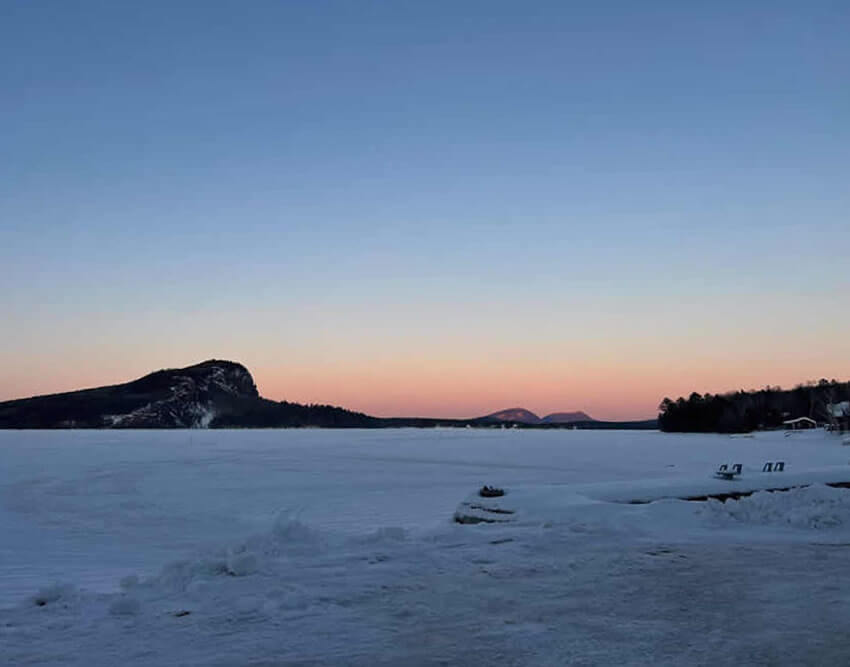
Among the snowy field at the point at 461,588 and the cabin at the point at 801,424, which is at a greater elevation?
the cabin at the point at 801,424

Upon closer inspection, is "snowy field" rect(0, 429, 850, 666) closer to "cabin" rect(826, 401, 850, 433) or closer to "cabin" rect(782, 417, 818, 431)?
"cabin" rect(826, 401, 850, 433)

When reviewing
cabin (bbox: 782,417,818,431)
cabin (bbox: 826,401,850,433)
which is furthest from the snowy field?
cabin (bbox: 782,417,818,431)

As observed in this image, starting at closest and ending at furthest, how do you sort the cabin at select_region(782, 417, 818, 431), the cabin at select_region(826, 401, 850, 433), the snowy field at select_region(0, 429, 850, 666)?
the snowy field at select_region(0, 429, 850, 666) < the cabin at select_region(826, 401, 850, 433) < the cabin at select_region(782, 417, 818, 431)

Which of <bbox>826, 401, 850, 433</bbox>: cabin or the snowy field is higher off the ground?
<bbox>826, 401, 850, 433</bbox>: cabin

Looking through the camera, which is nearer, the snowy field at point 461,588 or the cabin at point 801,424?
the snowy field at point 461,588

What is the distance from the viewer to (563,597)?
310 inches

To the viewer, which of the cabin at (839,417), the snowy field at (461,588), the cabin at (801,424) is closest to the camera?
the snowy field at (461,588)

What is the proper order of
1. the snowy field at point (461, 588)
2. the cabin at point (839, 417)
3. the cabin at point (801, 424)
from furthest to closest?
the cabin at point (801, 424) < the cabin at point (839, 417) < the snowy field at point (461, 588)

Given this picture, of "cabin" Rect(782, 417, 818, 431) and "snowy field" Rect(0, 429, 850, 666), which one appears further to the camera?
"cabin" Rect(782, 417, 818, 431)

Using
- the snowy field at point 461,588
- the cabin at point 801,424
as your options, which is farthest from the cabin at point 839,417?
the snowy field at point 461,588

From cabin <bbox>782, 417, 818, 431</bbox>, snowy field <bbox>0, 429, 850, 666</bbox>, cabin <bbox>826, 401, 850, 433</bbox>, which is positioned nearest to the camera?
snowy field <bbox>0, 429, 850, 666</bbox>

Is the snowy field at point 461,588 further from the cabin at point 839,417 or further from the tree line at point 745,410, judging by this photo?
the tree line at point 745,410

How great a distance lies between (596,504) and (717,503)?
218 centimetres

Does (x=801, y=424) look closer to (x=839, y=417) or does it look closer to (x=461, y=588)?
(x=839, y=417)
